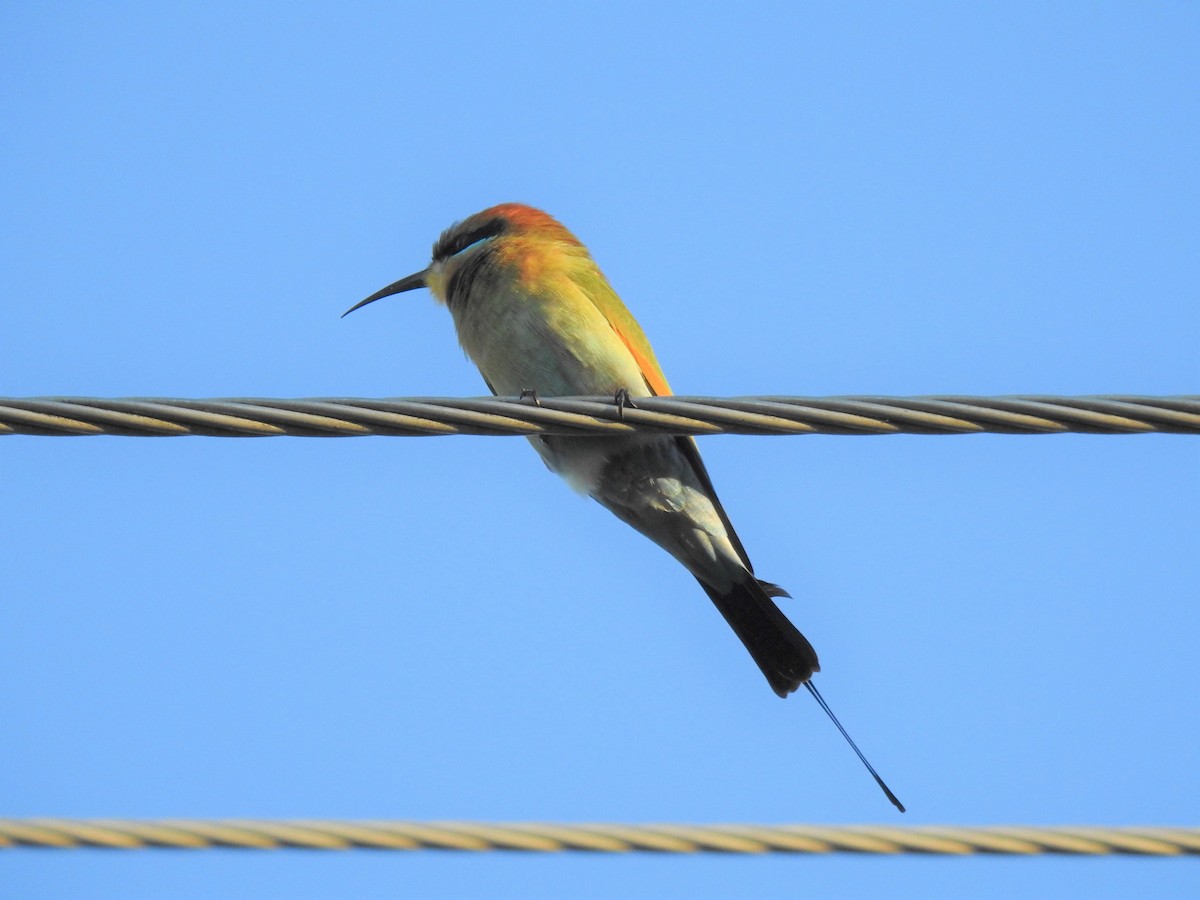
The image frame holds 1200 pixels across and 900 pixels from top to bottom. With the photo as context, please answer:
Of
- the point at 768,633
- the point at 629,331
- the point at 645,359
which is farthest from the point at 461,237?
the point at 768,633

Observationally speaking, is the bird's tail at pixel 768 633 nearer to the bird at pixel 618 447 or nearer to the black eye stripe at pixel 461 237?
the bird at pixel 618 447

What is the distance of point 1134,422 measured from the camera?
2.55 m

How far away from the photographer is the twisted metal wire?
2.52 meters

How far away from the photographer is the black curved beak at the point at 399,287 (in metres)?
5.43

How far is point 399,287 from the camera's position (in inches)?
219

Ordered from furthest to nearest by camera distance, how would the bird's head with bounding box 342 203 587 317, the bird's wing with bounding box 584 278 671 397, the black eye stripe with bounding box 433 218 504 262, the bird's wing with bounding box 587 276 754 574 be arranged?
the black eye stripe with bounding box 433 218 504 262
the bird's head with bounding box 342 203 587 317
the bird's wing with bounding box 584 278 671 397
the bird's wing with bounding box 587 276 754 574

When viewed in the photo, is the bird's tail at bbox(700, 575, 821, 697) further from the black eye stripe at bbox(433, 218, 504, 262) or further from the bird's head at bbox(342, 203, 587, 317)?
the black eye stripe at bbox(433, 218, 504, 262)

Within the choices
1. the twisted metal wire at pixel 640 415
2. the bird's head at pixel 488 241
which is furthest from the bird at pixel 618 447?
the twisted metal wire at pixel 640 415

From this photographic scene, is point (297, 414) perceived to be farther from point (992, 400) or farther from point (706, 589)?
point (706, 589)

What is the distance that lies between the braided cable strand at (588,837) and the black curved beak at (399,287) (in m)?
3.39

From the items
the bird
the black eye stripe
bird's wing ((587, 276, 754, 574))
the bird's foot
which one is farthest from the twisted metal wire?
the black eye stripe

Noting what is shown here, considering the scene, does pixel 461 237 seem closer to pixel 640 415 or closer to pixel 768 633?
pixel 768 633

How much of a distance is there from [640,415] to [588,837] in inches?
33.5

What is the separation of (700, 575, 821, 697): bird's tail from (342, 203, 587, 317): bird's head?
138cm
